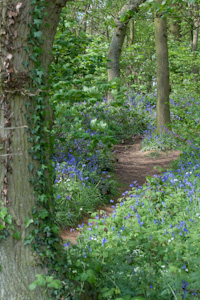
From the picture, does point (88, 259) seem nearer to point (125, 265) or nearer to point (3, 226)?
point (125, 265)

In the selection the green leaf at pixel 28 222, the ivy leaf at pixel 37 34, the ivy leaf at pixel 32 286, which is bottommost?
the ivy leaf at pixel 32 286

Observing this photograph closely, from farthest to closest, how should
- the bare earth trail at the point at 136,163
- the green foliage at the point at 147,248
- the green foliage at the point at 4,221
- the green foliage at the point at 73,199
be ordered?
the bare earth trail at the point at 136,163 → the green foliage at the point at 73,199 → the green foliage at the point at 147,248 → the green foliage at the point at 4,221

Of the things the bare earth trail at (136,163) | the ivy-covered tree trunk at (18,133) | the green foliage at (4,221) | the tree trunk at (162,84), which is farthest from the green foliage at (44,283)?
the tree trunk at (162,84)

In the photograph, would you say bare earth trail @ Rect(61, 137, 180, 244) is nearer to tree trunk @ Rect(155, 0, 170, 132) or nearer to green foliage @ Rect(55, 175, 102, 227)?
green foliage @ Rect(55, 175, 102, 227)

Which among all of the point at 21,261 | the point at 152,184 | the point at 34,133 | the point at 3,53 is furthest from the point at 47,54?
the point at 152,184

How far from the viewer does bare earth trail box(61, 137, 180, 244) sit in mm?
7281

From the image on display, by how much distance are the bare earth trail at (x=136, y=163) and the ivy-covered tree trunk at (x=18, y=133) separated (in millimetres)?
3614

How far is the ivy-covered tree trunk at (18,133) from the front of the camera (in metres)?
2.26

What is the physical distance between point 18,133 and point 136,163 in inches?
252

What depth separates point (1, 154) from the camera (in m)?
2.30

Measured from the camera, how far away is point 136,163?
28.0ft

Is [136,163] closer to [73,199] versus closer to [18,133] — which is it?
[73,199]

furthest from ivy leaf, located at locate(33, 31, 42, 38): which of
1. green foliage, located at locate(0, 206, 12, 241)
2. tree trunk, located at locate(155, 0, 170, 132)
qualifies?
tree trunk, located at locate(155, 0, 170, 132)

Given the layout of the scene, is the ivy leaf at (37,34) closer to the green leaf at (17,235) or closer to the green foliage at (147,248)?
the green leaf at (17,235)
